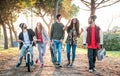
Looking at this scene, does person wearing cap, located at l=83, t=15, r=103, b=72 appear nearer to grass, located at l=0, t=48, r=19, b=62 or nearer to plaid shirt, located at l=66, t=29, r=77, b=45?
plaid shirt, located at l=66, t=29, r=77, b=45

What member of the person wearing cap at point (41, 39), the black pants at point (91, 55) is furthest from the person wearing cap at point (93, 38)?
the person wearing cap at point (41, 39)

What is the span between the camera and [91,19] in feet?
43.3

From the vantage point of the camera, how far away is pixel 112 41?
3158 centimetres

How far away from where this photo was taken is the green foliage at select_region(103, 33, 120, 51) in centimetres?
3150

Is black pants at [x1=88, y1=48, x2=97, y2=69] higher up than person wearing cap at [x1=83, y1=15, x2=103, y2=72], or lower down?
lower down

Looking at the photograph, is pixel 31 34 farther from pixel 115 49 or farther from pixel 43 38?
pixel 115 49

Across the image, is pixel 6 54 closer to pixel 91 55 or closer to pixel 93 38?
pixel 91 55

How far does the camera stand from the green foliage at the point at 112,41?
31.5m

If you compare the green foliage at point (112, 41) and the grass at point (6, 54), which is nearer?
the grass at point (6, 54)

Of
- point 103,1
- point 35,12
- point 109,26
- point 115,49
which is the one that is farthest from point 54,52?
point 109,26

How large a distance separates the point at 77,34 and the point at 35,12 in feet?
131

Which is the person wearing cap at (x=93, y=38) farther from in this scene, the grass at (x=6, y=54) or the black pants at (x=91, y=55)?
the grass at (x=6, y=54)

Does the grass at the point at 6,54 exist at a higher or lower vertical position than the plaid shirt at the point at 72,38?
lower

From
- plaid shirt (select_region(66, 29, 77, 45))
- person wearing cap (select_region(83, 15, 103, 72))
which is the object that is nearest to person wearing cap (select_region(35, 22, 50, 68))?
plaid shirt (select_region(66, 29, 77, 45))
